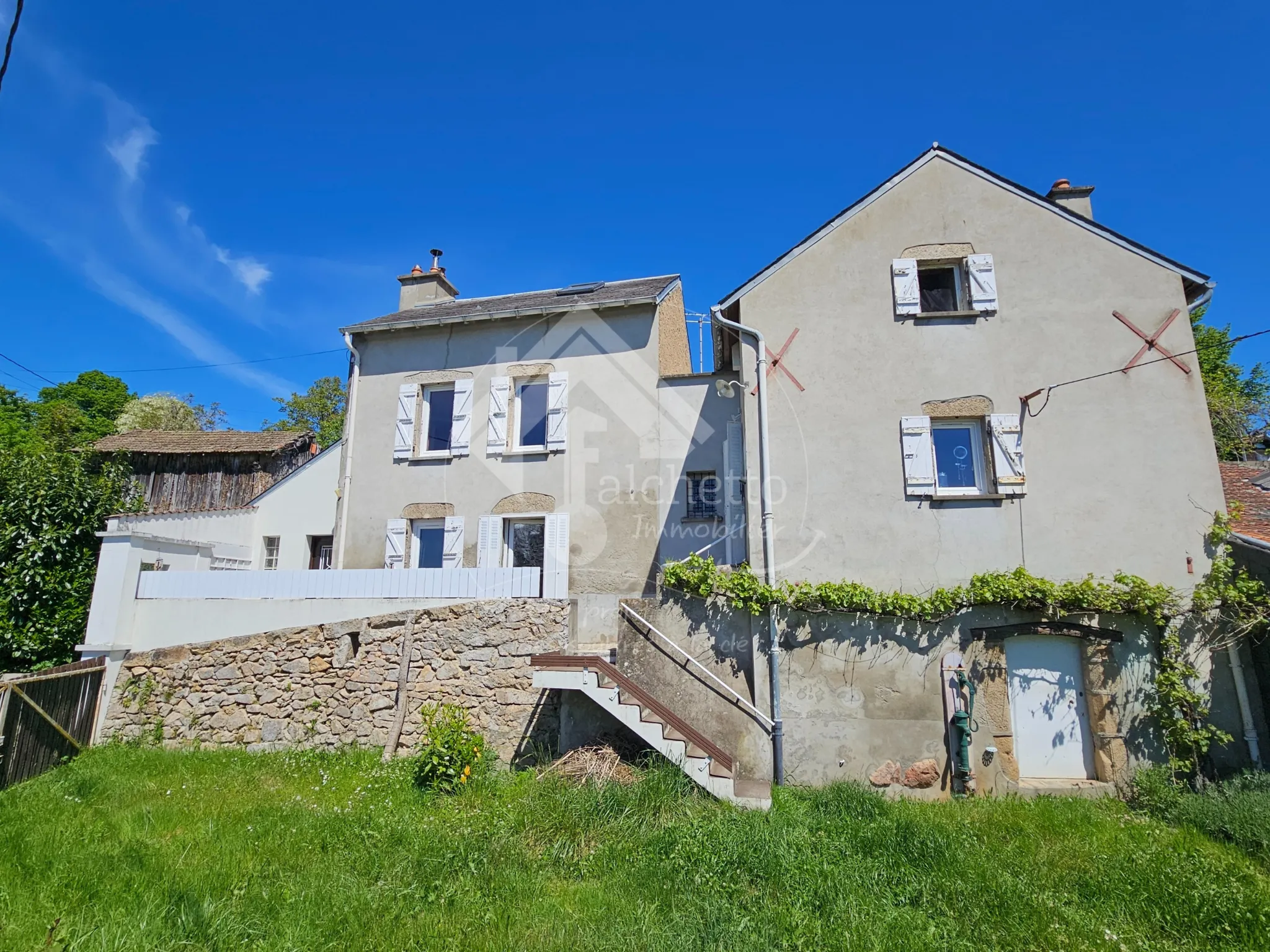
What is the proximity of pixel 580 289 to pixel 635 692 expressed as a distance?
867cm

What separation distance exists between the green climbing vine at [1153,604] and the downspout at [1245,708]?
223mm

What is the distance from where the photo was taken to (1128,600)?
7.57 m

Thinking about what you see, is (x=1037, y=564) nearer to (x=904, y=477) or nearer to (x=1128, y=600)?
(x=1128, y=600)

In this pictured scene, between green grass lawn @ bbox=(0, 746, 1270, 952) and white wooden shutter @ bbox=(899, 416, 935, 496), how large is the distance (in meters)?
3.85

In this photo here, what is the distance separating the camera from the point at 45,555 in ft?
33.1

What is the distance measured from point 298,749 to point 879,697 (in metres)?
8.12

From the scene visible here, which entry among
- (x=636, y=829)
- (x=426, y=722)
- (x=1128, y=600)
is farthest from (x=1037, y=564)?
(x=426, y=722)

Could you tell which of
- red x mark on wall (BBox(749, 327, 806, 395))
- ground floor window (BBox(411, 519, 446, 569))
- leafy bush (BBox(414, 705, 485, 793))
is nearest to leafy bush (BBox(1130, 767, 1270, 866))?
red x mark on wall (BBox(749, 327, 806, 395))

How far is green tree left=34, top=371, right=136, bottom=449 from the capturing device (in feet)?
90.6

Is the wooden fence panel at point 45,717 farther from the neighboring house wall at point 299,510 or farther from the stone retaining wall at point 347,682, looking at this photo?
the neighboring house wall at point 299,510

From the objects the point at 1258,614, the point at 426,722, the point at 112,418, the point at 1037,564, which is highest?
the point at 112,418

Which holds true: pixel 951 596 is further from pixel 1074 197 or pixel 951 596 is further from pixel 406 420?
pixel 406 420

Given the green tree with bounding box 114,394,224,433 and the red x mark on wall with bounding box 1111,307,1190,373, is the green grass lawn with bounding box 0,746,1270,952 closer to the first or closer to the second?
the red x mark on wall with bounding box 1111,307,1190,373

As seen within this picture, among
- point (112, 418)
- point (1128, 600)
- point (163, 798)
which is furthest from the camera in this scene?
point (112, 418)
